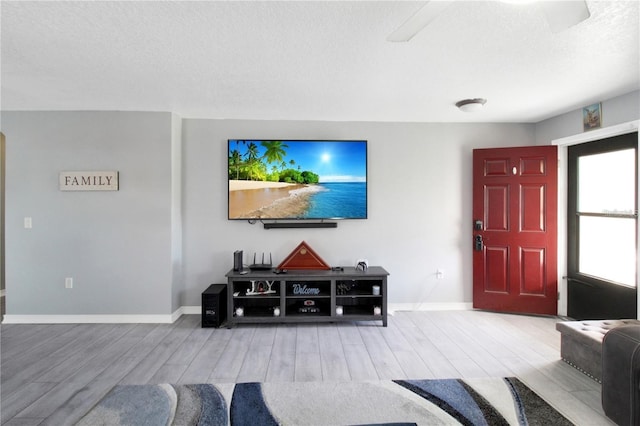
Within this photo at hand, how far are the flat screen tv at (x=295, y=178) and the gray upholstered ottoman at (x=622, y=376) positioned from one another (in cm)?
240

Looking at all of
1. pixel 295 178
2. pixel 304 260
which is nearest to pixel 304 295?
pixel 304 260

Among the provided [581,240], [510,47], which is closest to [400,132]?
[510,47]

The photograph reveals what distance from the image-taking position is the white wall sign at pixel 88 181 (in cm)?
337

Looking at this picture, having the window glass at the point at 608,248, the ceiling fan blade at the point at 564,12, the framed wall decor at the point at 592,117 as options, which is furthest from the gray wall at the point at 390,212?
the ceiling fan blade at the point at 564,12

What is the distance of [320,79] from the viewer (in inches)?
100

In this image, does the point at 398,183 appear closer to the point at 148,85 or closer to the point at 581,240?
the point at 581,240

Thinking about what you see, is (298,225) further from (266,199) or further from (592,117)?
(592,117)

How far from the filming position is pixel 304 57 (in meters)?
2.18

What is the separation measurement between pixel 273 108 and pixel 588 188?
138 inches

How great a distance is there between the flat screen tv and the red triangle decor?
1.27ft

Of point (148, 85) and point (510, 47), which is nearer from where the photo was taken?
point (510, 47)

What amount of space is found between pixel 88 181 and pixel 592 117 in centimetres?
532

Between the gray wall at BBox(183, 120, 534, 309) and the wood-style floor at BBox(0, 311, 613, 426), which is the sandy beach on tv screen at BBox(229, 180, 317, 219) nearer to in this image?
the gray wall at BBox(183, 120, 534, 309)

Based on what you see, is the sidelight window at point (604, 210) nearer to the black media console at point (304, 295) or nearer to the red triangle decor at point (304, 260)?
the black media console at point (304, 295)
